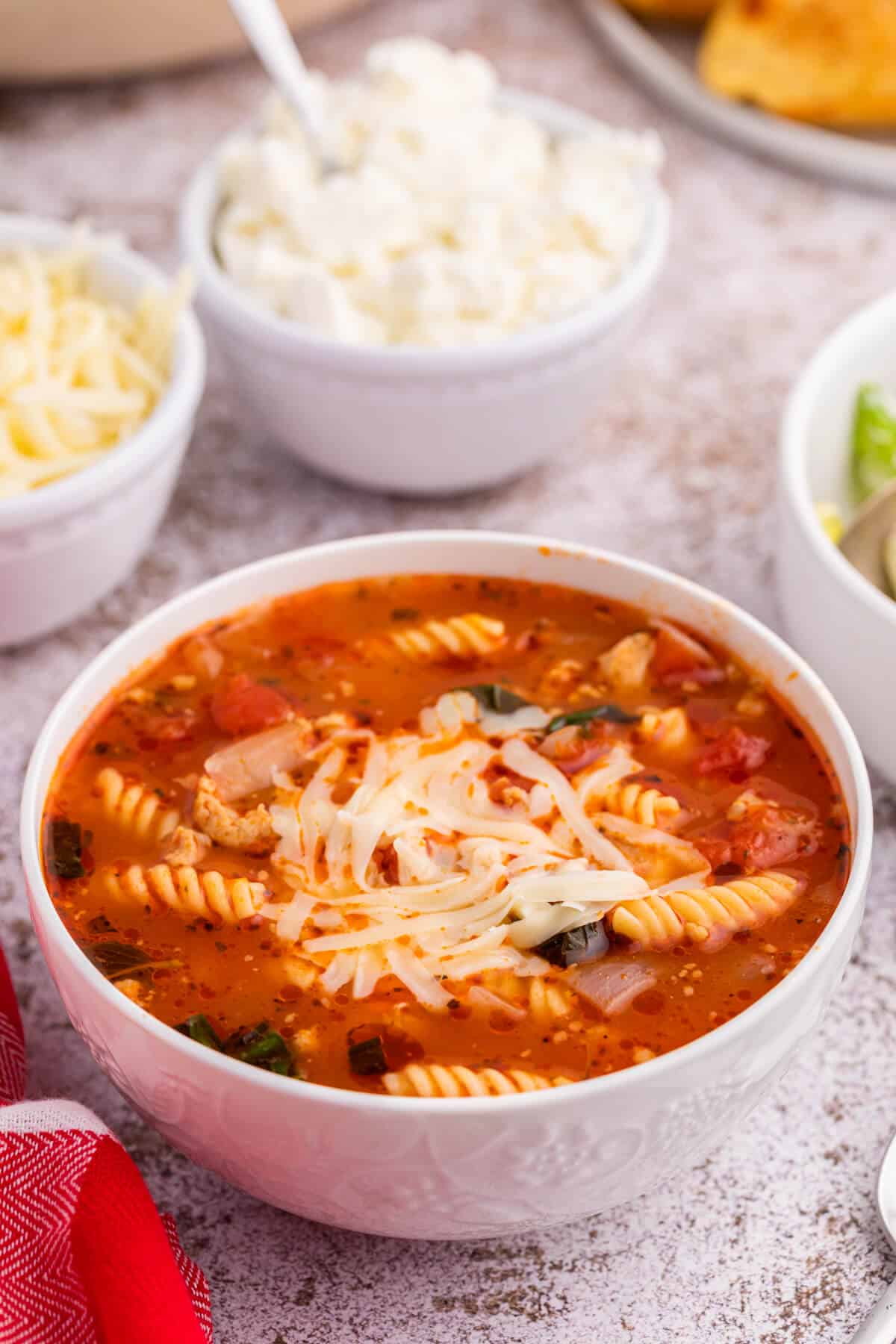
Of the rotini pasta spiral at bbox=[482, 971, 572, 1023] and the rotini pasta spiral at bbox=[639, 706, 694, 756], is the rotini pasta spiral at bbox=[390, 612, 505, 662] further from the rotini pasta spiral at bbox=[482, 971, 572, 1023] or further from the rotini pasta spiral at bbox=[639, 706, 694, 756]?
the rotini pasta spiral at bbox=[482, 971, 572, 1023]

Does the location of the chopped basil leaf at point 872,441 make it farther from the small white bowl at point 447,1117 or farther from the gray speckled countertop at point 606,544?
the small white bowl at point 447,1117

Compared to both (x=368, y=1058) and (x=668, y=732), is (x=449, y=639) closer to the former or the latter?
(x=668, y=732)

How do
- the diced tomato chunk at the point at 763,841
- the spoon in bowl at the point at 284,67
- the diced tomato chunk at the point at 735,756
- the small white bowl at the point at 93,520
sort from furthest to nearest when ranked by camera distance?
the spoon in bowl at the point at 284,67 → the small white bowl at the point at 93,520 → the diced tomato chunk at the point at 735,756 → the diced tomato chunk at the point at 763,841

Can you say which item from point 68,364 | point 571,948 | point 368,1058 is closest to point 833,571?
point 571,948

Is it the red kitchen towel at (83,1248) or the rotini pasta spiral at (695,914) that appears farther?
the rotini pasta spiral at (695,914)

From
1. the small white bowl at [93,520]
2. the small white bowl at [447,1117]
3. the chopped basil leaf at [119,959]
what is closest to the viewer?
the small white bowl at [447,1117]

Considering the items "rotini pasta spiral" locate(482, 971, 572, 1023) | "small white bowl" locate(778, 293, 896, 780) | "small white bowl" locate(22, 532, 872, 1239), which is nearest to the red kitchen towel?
"small white bowl" locate(22, 532, 872, 1239)

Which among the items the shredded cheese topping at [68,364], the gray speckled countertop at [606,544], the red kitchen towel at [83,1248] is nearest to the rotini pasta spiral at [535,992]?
the gray speckled countertop at [606,544]
